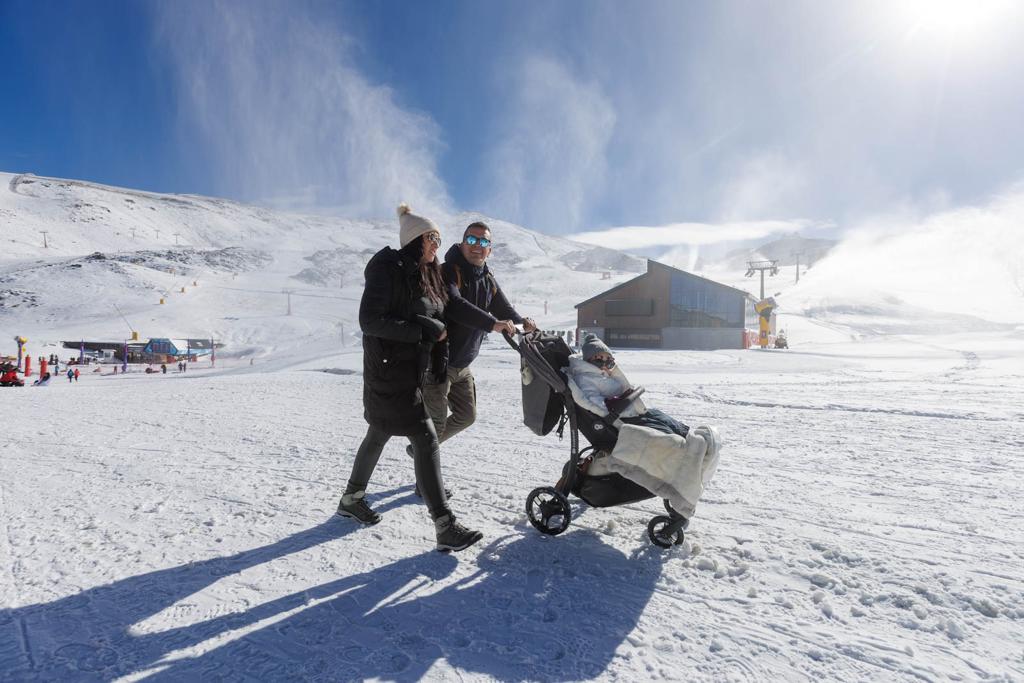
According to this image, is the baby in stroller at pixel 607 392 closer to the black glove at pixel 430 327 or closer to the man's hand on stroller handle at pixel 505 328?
the man's hand on stroller handle at pixel 505 328

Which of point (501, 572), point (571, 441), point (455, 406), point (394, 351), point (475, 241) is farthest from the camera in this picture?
point (455, 406)

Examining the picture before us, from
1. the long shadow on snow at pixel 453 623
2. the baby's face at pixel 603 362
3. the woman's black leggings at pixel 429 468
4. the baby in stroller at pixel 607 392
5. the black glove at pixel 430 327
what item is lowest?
the long shadow on snow at pixel 453 623

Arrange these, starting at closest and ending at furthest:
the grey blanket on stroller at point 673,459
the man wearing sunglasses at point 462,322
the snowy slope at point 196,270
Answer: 1. the grey blanket on stroller at point 673,459
2. the man wearing sunglasses at point 462,322
3. the snowy slope at point 196,270

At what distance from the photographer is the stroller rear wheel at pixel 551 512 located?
316 cm

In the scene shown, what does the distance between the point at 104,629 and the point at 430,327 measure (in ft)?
6.39

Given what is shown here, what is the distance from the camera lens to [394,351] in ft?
9.66

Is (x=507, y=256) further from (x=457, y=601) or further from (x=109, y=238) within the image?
(x=457, y=601)

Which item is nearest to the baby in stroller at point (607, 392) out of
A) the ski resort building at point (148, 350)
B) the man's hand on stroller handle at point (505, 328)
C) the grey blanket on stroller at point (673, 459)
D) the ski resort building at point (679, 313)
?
the grey blanket on stroller at point (673, 459)

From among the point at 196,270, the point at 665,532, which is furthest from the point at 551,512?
the point at 196,270

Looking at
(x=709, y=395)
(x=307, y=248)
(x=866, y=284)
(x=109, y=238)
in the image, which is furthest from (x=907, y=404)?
(x=109, y=238)

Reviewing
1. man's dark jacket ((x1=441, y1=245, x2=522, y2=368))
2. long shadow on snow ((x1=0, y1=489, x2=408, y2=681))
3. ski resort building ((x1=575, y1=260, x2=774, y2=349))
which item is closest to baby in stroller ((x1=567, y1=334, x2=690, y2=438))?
man's dark jacket ((x1=441, y1=245, x2=522, y2=368))

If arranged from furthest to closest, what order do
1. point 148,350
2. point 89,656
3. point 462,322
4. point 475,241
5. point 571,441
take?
point 148,350, point 475,241, point 462,322, point 571,441, point 89,656

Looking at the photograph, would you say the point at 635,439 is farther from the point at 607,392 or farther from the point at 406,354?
the point at 406,354

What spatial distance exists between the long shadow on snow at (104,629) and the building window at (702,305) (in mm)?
39589
